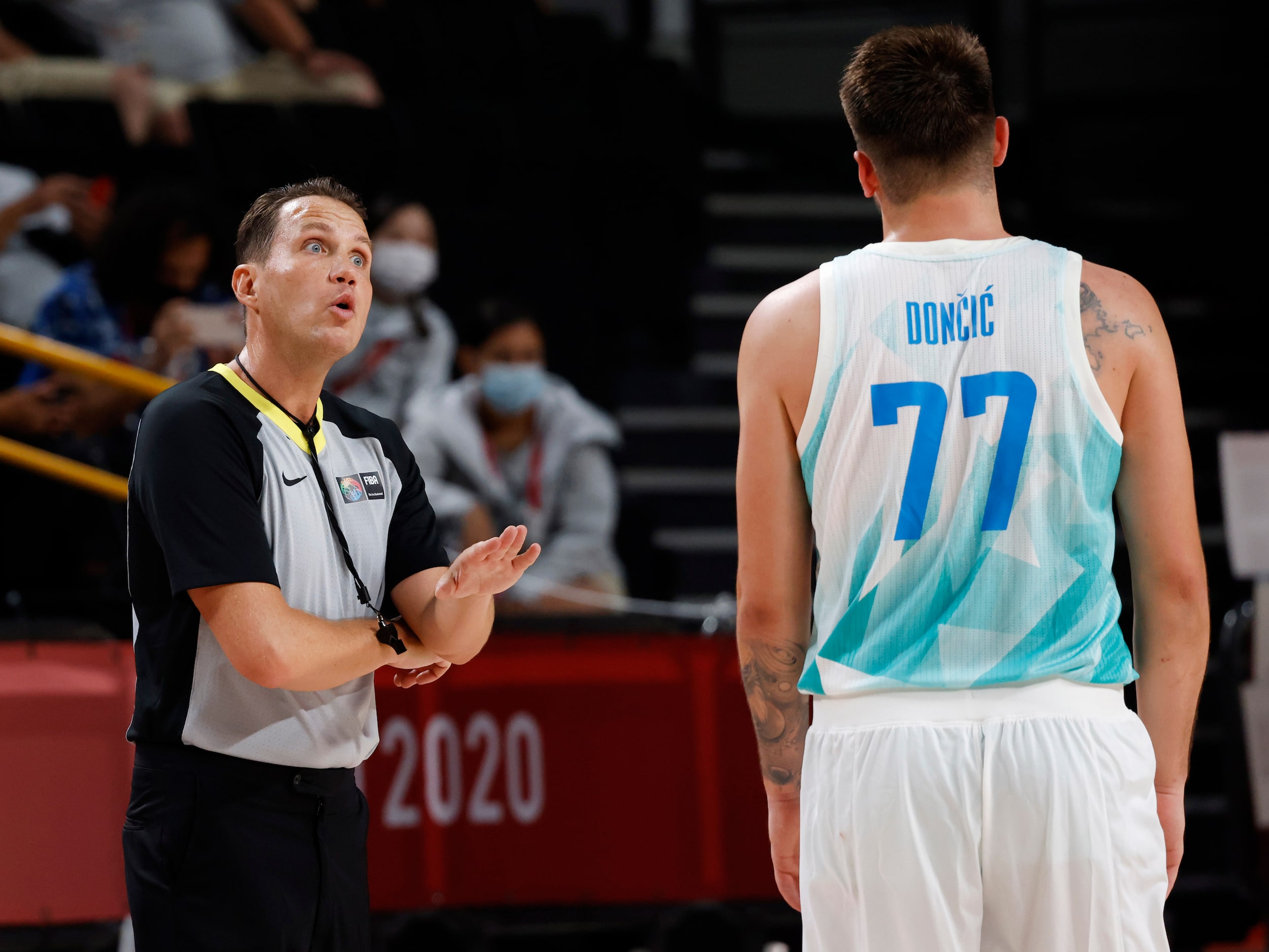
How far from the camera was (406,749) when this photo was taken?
471 centimetres

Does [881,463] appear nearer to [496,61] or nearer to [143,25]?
[143,25]

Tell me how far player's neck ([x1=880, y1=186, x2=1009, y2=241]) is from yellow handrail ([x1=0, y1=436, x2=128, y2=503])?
12.3ft

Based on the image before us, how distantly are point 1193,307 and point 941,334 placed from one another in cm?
739

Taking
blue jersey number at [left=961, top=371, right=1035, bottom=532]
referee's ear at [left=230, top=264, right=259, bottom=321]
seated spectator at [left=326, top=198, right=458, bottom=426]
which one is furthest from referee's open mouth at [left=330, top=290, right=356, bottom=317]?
seated spectator at [left=326, top=198, right=458, bottom=426]

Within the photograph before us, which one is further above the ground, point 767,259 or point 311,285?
point 767,259

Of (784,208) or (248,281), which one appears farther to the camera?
(784,208)

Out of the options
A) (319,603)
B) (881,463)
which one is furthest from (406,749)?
(881,463)

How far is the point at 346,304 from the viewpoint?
2367 mm

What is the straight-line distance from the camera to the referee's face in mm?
2352

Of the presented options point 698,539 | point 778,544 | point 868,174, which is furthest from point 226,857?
point 698,539

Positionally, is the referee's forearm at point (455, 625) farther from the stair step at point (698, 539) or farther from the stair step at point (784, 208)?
the stair step at point (784, 208)

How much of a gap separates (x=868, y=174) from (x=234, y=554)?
1.24 m

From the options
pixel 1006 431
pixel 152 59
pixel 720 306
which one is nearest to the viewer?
pixel 1006 431

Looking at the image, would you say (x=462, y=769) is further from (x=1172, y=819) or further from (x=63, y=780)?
(x=1172, y=819)
